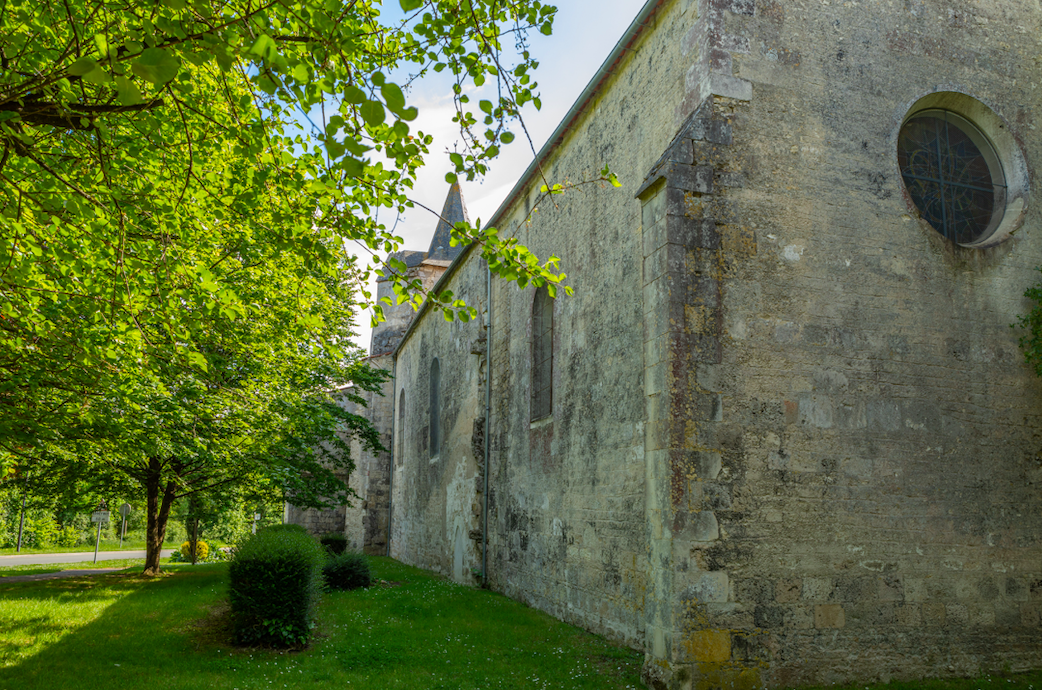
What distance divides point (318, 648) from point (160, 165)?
5.27m

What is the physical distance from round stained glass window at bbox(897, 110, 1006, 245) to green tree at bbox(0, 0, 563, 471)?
4381mm

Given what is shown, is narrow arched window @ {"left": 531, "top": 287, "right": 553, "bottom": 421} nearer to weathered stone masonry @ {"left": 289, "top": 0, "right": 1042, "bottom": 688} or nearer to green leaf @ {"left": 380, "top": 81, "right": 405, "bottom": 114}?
weathered stone masonry @ {"left": 289, "top": 0, "right": 1042, "bottom": 688}

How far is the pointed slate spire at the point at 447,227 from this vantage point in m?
29.0

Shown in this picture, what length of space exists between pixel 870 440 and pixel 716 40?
3984mm

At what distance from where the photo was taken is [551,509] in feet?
31.1

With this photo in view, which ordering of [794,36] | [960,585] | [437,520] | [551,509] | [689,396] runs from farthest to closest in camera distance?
1. [437,520]
2. [551,509]
3. [794,36]
4. [960,585]
5. [689,396]

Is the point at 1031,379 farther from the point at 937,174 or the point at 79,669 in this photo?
the point at 79,669

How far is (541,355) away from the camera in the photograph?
10.7 meters

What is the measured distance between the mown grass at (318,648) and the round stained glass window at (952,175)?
18.4 ft

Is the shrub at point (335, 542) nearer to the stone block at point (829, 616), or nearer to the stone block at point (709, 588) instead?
the stone block at point (709, 588)

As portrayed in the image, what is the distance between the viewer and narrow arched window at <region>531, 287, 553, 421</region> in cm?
1033

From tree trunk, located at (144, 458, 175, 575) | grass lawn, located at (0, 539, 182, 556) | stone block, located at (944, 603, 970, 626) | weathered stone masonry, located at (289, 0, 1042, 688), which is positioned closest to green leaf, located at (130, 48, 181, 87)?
weathered stone masonry, located at (289, 0, 1042, 688)

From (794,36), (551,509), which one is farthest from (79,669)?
(794,36)

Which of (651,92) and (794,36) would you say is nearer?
(794,36)
